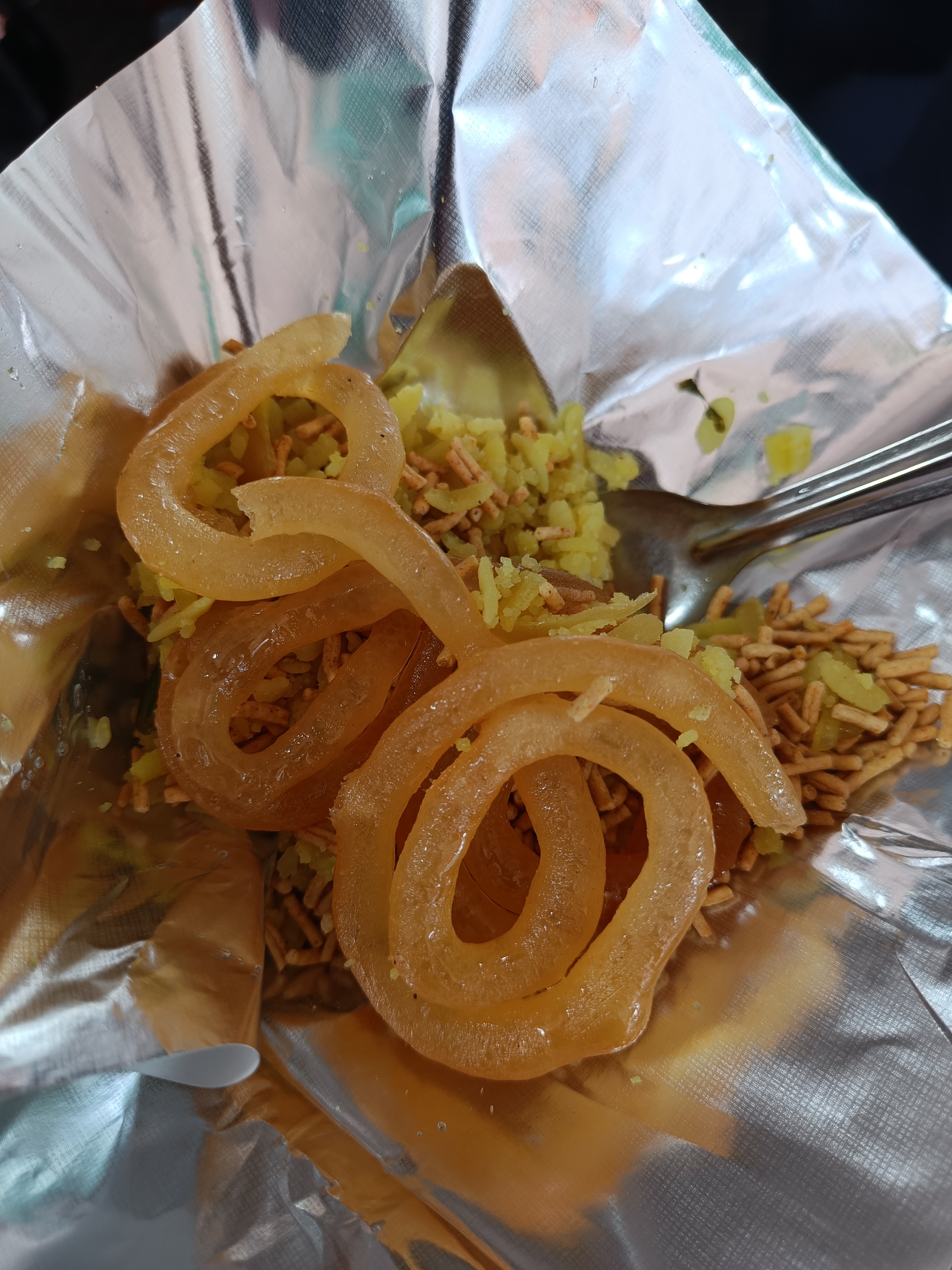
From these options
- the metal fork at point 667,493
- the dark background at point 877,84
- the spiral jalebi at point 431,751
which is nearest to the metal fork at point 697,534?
the metal fork at point 667,493

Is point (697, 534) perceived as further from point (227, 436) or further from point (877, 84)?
point (877, 84)

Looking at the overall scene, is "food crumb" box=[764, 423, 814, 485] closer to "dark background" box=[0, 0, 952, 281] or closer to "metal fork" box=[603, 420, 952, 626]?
"metal fork" box=[603, 420, 952, 626]

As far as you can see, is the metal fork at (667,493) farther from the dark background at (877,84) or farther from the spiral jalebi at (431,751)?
the dark background at (877,84)

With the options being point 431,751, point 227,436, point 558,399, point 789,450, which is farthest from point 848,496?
point 227,436

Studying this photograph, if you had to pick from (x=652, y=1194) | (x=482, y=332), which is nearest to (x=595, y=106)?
(x=482, y=332)

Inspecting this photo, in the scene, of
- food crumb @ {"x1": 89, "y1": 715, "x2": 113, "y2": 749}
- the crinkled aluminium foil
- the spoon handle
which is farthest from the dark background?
food crumb @ {"x1": 89, "y1": 715, "x2": 113, "y2": 749}
